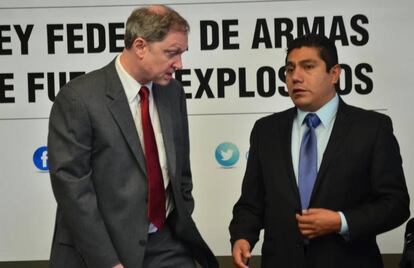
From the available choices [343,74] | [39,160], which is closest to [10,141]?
[39,160]

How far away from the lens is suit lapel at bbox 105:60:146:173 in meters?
2.55

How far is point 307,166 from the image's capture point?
9.77 ft

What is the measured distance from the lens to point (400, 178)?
2.96m

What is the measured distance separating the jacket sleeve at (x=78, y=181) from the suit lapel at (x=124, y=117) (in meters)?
0.11

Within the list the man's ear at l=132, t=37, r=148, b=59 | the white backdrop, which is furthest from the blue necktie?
the white backdrop

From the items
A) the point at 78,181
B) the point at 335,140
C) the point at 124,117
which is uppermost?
the point at 124,117

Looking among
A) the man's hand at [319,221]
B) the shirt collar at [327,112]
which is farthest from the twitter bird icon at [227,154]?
the man's hand at [319,221]

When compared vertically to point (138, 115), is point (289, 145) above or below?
below

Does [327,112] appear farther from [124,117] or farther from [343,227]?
[124,117]

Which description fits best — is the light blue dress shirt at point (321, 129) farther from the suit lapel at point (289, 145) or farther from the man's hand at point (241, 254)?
the man's hand at point (241, 254)

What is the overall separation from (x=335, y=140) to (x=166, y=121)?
0.73m

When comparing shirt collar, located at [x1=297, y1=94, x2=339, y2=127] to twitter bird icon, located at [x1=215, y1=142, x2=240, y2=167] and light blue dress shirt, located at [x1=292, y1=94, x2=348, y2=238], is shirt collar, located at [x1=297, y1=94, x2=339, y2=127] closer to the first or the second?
light blue dress shirt, located at [x1=292, y1=94, x2=348, y2=238]

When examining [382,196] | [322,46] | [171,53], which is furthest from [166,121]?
[382,196]

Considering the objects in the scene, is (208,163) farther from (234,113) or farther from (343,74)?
(343,74)
